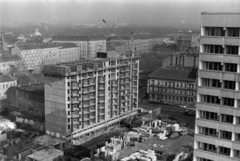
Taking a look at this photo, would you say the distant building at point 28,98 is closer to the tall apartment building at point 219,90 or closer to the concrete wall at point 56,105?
the concrete wall at point 56,105

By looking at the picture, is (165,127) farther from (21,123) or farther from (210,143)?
(210,143)

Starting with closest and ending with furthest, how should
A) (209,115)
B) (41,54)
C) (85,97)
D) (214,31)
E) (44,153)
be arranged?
1. (214,31)
2. (209,115)
3. (44,153)
4. (85,97)
5. (41,54)

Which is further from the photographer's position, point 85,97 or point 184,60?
point 184,60

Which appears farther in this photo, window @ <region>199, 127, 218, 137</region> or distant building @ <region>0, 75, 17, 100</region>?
distant building @ <region>0, 75, 17, 100</region>

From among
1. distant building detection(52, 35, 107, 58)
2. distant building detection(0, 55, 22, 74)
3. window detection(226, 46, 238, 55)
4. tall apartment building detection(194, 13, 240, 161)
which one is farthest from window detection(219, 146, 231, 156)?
distant building detection(52, 35, 107, 58)

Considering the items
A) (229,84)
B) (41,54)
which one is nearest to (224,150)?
(229,84)

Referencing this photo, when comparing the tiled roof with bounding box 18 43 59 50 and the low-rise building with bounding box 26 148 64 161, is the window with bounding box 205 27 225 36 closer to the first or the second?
the low-rise building with bounding box 26 148 64 161

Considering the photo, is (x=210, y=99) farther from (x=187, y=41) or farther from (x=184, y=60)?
(x=187, y=41)
